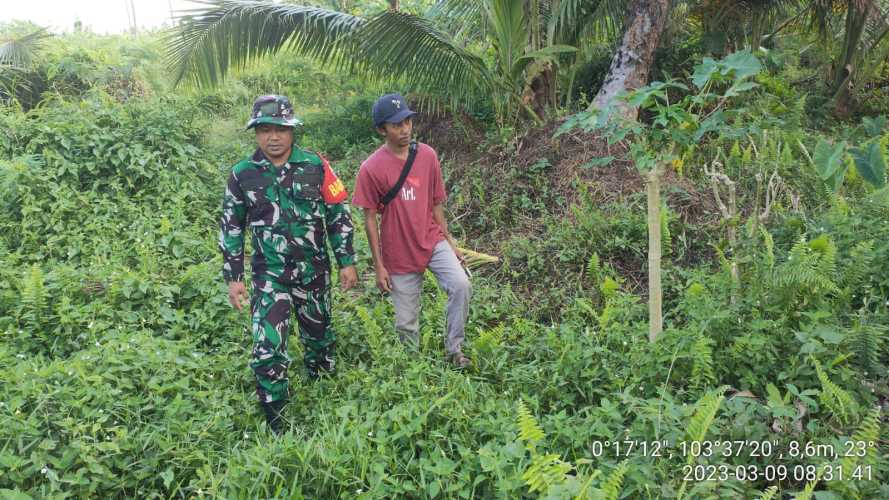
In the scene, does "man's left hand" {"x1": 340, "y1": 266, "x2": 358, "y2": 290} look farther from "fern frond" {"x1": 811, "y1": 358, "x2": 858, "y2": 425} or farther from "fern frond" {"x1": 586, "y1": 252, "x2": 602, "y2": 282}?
"fern frond" {"x1": 811, "y1": 358, "x2": 858, "y2": 425}

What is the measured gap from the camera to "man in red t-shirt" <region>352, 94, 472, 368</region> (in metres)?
3.74

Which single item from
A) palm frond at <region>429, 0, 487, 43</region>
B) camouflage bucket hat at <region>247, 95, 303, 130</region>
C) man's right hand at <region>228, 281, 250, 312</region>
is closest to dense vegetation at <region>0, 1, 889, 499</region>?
man's right hand at <region>228, 281, 250, 312</region>

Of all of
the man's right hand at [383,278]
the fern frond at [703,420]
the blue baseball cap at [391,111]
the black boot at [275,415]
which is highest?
the blue baseball cap at [391,111]

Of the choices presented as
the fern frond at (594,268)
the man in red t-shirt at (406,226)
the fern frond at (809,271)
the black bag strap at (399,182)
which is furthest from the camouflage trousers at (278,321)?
the fern frond at (809,271)

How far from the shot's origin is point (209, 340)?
4.46 metres

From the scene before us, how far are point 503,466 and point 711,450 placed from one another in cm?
85

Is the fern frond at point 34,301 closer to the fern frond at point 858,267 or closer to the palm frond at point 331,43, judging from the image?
the palm frond at point 331,43

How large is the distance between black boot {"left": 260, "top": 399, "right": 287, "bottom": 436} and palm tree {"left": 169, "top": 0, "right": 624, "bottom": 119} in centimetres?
423

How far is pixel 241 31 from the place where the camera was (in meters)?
7.29

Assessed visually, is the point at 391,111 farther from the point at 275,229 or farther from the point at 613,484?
the point at 613,484

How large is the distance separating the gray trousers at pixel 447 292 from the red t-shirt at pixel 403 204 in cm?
6

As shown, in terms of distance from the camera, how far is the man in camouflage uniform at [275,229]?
354cm

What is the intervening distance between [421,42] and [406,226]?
3.42m

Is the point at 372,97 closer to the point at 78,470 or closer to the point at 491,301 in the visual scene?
the point at 491,301
